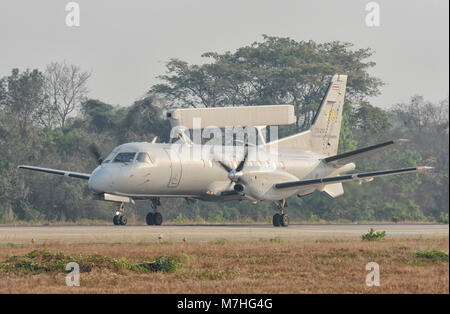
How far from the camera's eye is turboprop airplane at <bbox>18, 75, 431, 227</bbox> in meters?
35.9

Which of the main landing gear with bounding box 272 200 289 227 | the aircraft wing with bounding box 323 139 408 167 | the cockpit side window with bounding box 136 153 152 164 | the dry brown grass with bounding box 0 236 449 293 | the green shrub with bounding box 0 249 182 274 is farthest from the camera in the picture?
the main landing gear with bounding box 272 200 289 227

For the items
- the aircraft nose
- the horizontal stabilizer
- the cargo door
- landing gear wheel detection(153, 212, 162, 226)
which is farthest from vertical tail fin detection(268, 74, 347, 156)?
the aircraft nose

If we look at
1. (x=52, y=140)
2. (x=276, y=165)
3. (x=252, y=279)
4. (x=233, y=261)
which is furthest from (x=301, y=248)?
(x=52, y=140)

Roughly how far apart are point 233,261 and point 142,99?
1627 inches

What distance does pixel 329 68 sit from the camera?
68.1 meters

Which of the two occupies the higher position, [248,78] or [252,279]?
[248,78]

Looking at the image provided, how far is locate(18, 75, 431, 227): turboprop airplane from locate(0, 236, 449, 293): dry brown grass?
10.7 metres

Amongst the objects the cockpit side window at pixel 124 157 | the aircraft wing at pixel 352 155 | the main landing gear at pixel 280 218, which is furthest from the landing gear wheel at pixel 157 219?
the aircraft wing at pixel 352 155

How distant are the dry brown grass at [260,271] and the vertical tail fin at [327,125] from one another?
20.4 meters

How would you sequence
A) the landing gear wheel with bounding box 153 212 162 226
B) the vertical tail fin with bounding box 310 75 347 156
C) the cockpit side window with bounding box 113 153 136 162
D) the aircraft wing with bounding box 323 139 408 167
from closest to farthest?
the cockpit side window with bounding box 113 153 136 162 → the aircraft wing with bounding box 323 139 408 167 → the landing gear wheel with bounding box 153 212 162 226 → the vertical tail fin with bounding box 310 75 347 156

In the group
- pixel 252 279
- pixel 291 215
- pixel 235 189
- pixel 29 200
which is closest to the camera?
pixel 252 279

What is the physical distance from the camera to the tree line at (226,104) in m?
52.5

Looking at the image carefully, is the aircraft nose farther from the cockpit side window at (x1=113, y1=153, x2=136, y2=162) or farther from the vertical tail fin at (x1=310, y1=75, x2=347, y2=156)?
the vertical tail fin at (x1=310, y1=75, x2=347, y2=156)

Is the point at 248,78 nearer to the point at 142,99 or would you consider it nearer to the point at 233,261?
the point at 142,99
